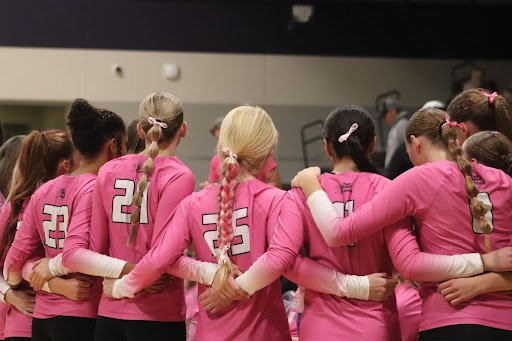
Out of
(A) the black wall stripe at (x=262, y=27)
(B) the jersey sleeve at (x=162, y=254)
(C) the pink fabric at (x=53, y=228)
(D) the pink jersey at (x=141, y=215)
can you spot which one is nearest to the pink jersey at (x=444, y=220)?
(B) the jersey sleeve at (x=162, y=254)

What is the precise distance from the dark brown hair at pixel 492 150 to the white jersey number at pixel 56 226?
1782mm

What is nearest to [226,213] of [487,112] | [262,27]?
[487,112]

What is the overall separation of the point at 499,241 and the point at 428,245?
0.86 ft

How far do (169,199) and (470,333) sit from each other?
1.26m

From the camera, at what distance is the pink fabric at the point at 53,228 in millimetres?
3121

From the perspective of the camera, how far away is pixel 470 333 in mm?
2520

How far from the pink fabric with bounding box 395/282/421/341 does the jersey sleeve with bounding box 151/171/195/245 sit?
1039mm

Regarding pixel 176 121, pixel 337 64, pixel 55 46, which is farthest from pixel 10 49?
pixel 176 121

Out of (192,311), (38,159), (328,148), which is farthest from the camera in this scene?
(192,311)

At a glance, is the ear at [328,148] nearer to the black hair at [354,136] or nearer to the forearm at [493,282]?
the black hair at [354,136]

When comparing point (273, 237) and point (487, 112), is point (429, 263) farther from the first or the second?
point (487, 112)

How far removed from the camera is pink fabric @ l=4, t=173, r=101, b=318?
3121mm

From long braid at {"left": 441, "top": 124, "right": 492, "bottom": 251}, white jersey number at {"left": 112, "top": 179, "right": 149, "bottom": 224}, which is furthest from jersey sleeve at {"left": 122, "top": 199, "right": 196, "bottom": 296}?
long braid at {"left": 441, "top": 124, "right": 492, "bottom": 251}

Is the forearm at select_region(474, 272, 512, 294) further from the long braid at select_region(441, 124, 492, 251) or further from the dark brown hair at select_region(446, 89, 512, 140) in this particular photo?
the dark brown hair at select_region(446, 89, 512, 140)
